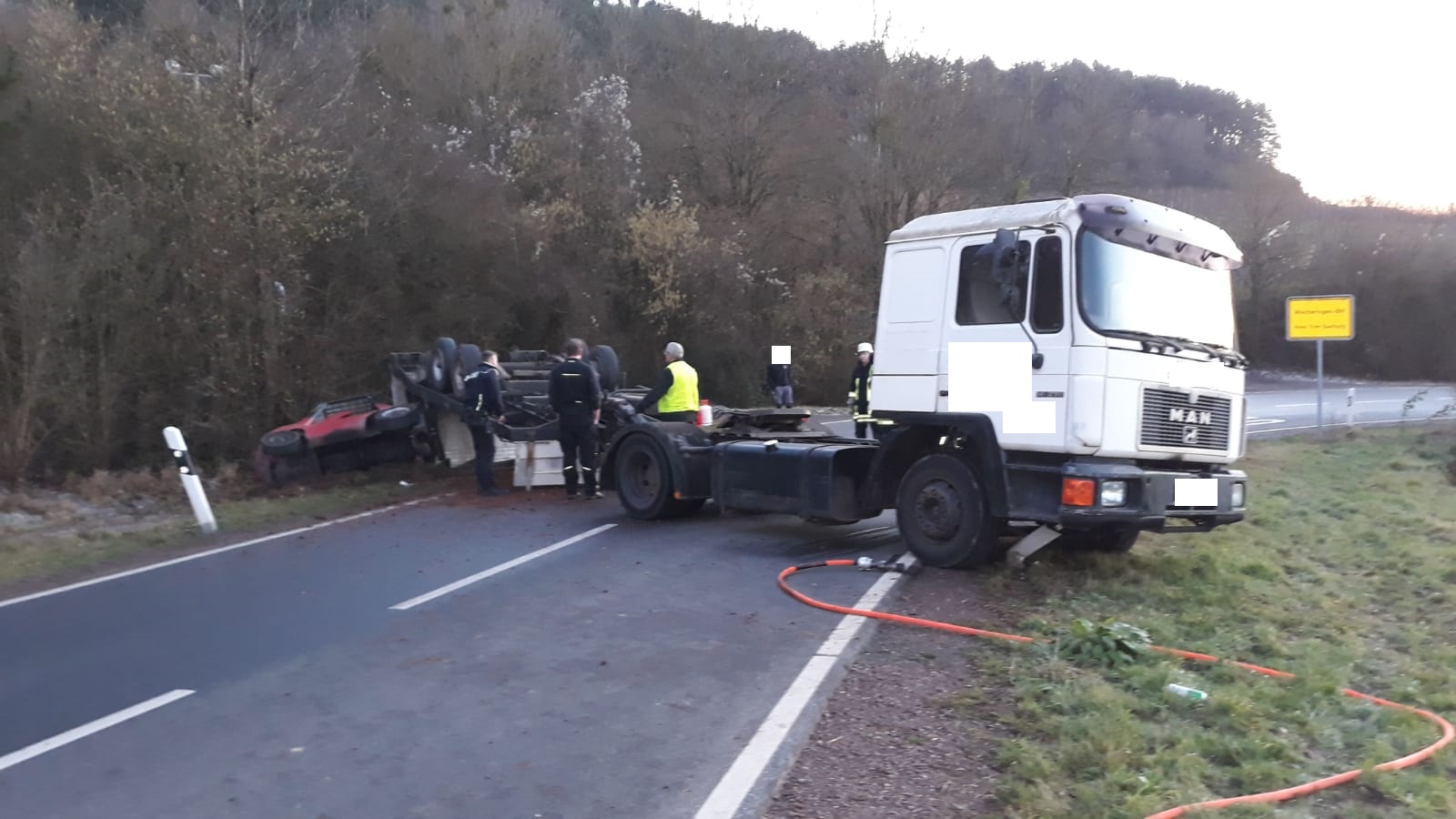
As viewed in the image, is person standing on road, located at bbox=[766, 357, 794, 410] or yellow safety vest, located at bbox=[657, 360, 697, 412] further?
person standing on road, located at bbox=[766, 357, 794, 410]

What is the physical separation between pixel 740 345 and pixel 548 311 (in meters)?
6.82

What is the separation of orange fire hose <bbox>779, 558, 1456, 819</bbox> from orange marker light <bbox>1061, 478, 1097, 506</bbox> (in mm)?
1152

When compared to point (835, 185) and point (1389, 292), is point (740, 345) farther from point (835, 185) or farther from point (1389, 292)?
point (1389, 292)

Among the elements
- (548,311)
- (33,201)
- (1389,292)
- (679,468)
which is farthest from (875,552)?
(1389,292)

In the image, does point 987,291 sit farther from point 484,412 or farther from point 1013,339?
point 484,412

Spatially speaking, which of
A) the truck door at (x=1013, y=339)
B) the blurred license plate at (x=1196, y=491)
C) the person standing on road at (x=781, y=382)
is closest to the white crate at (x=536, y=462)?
the truck door at (x=1013, y=339)

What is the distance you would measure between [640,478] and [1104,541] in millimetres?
4825

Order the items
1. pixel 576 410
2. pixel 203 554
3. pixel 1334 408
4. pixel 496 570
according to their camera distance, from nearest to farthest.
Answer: pixel 496 570, pixel 203 554, pixel 576 410, pixel 1334 408

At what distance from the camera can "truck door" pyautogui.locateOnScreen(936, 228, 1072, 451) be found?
7.77 m

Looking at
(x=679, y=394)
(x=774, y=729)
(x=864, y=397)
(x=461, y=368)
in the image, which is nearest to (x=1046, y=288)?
(x=774, y=729)

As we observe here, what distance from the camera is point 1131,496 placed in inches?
299

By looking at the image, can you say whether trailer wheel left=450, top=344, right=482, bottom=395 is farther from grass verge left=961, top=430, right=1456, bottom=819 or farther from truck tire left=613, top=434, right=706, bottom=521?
grass verge left=961, top=430, right=1456, bottom=819

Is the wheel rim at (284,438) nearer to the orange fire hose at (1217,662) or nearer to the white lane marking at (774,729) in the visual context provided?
the orange fire hose at (1217,662)

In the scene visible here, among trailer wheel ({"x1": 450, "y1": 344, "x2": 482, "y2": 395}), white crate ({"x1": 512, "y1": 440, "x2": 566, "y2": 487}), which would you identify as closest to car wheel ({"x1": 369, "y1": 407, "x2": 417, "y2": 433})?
trailer wheel ({"x1": 450, "y1": 344, "x2": 482, "y2": 395})
